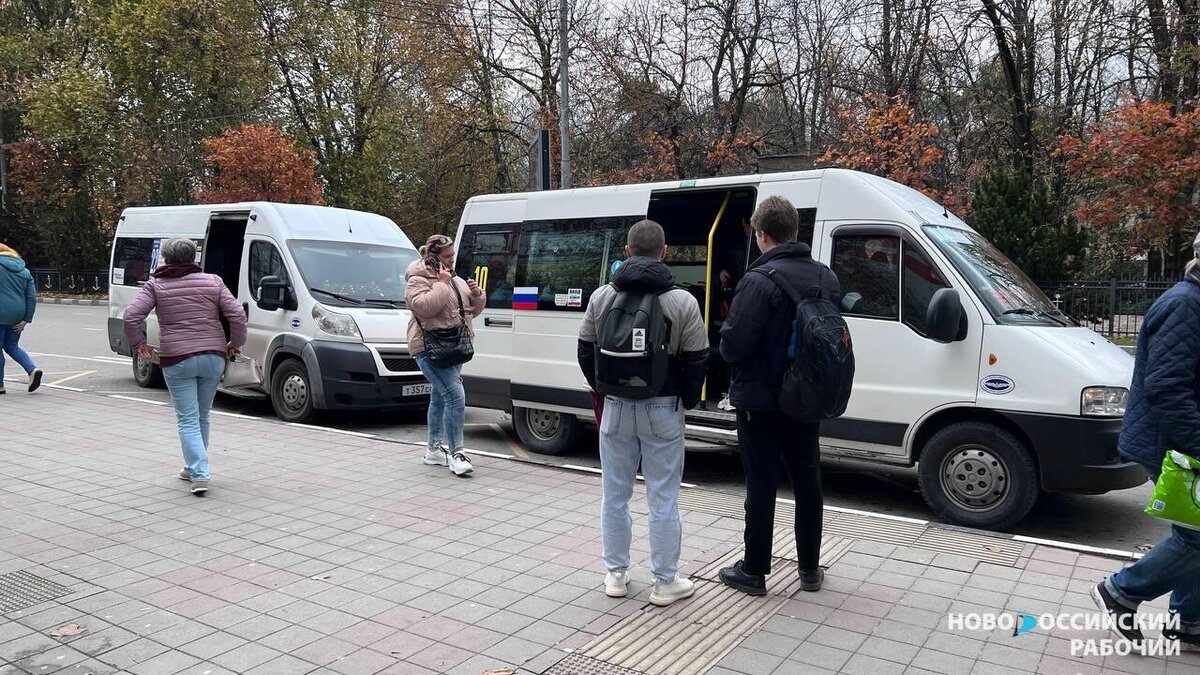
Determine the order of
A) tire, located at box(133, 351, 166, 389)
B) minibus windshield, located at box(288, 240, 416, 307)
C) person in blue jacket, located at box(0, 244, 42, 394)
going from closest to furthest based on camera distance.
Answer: minibus windshield, located at box(288, 240, 416, 307), person in blue jacket, located at box(0, 244, 42, 394), tire, located at box(133, 351, 166, 389)

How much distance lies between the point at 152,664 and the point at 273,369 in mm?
6445

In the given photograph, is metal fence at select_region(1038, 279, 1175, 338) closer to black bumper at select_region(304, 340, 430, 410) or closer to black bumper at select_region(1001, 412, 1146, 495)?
black bumper at select_region(1001, 412, 1146, 495)

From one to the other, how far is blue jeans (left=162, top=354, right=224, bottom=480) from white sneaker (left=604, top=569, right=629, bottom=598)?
337cm

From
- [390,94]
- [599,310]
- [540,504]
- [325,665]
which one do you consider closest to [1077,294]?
[540,504]

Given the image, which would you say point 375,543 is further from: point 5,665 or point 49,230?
point 49,230

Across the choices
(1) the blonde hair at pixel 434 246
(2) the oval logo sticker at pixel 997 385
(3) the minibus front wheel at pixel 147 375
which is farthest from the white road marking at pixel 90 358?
(2) the oval logo sticker at pixel 997 385

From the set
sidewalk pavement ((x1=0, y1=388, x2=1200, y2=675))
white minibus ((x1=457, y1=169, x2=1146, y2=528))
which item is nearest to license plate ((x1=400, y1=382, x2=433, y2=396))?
white minibus ((x1=457, y1=169, x2=1146, y2=528))

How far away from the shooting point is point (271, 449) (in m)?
7.62

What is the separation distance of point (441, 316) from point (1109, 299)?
13248 mm

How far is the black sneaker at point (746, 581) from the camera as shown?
13.8ft

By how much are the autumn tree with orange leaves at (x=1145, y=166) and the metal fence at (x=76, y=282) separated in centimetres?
3627

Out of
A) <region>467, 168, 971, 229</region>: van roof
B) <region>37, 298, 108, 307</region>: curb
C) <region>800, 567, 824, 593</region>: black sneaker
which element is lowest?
<region>800, 567, 824, 593</region>: black sneaker

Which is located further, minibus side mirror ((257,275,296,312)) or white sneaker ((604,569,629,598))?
minibus side mirror ((257,275,296,312))

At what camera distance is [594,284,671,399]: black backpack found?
392 centimetres
